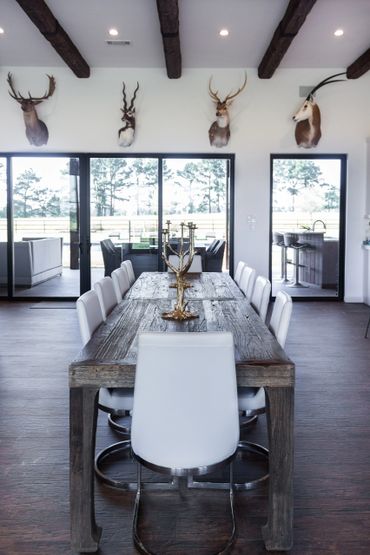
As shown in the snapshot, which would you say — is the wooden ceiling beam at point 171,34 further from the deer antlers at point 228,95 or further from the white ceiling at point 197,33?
the deer antlers at point 228,95

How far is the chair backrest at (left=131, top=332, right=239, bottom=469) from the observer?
1797mm

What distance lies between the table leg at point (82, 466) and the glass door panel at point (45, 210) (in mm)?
6502

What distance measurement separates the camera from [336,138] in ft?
26.3

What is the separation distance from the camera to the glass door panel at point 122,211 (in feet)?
26.7

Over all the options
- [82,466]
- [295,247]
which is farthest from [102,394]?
Result: [295,247]

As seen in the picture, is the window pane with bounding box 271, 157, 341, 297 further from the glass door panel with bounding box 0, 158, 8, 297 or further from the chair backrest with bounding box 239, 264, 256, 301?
the glass door panel with bounding box 0, 158, 8, 297

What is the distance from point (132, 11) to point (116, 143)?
2.29 meters

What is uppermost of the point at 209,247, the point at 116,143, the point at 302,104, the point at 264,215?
the point at 302,104

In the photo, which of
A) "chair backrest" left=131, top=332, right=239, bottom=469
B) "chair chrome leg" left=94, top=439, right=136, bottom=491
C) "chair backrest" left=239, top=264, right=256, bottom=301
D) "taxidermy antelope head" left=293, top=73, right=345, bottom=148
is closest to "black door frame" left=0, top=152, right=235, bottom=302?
"taxidermy antelope head" left=293, top=73, right=345, bottom=148

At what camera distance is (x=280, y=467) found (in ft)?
6.48

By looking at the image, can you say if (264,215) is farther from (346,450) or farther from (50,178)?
(346,450)

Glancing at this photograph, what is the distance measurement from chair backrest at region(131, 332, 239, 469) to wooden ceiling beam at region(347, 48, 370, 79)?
22.1ft

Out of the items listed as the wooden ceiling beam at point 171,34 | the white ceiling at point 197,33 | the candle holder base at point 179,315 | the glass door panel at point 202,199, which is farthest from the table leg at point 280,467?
the glass door panel at point 202,199

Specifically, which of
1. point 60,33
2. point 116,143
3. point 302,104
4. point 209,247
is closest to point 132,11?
point 60,33
